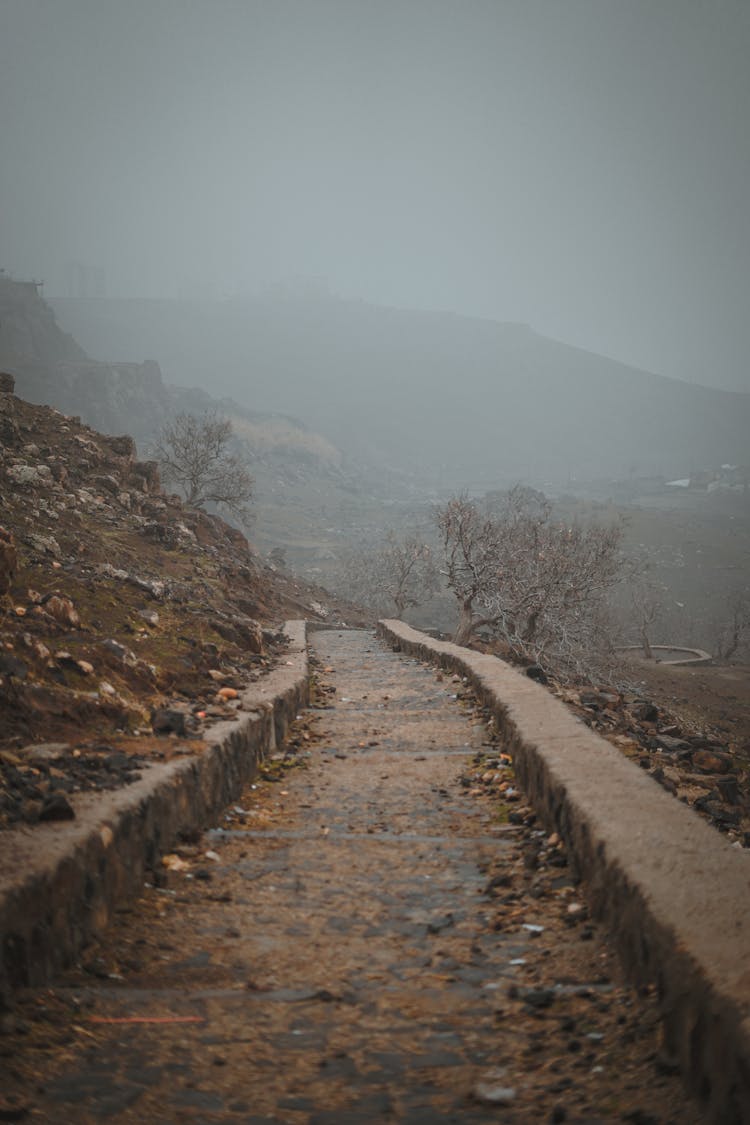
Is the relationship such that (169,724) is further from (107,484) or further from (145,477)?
(145,477)

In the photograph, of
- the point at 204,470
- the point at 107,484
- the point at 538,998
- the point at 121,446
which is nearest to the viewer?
the point at 538,998

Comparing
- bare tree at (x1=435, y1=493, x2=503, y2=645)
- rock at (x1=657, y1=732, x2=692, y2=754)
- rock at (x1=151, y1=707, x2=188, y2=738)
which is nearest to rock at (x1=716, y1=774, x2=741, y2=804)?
rock at (x1=657, y1=732, x2=692, y2=754)

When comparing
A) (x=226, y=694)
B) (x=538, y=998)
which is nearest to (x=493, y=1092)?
(x=538, y=998)

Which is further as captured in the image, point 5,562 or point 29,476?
point 29,476

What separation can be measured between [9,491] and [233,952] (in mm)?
11425

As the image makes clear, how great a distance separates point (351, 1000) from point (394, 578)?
4264cm

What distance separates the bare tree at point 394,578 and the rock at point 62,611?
2948 centimetres

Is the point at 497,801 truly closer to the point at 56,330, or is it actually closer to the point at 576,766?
the point at 576,766

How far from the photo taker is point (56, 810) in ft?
10.5

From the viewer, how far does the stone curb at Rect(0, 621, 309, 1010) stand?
2545 millimetres

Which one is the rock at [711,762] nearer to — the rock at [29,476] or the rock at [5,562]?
the rock at [5,562]

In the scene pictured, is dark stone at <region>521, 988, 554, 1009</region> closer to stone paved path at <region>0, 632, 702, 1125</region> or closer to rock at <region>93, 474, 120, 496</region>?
stone paved path at <region>0, 632, 702, 1125</region>

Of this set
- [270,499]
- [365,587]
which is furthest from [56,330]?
[365,587]

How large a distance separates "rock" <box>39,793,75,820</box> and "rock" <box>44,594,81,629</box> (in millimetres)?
3255
